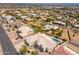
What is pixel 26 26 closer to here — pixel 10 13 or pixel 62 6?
pixel 10 13

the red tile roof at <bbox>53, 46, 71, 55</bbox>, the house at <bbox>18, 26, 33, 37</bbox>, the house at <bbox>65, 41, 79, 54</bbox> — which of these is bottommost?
the red tile roof at <bbox>53, 46, 71, 55</bbox>

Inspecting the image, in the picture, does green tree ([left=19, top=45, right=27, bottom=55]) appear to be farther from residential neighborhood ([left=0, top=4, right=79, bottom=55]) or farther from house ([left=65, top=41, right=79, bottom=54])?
house ([left=65, top=41, right=79, bottom=54])

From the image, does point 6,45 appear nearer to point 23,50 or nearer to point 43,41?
point 23,50

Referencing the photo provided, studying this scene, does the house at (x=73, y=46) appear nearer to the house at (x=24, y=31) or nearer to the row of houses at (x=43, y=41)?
the row of houses at (x=43, y=41)

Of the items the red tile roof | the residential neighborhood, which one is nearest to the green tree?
the residential neighborhood

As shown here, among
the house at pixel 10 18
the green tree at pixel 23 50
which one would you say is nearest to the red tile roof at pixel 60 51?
the green tree at pixel 23 50

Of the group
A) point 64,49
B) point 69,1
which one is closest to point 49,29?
point 64,49
